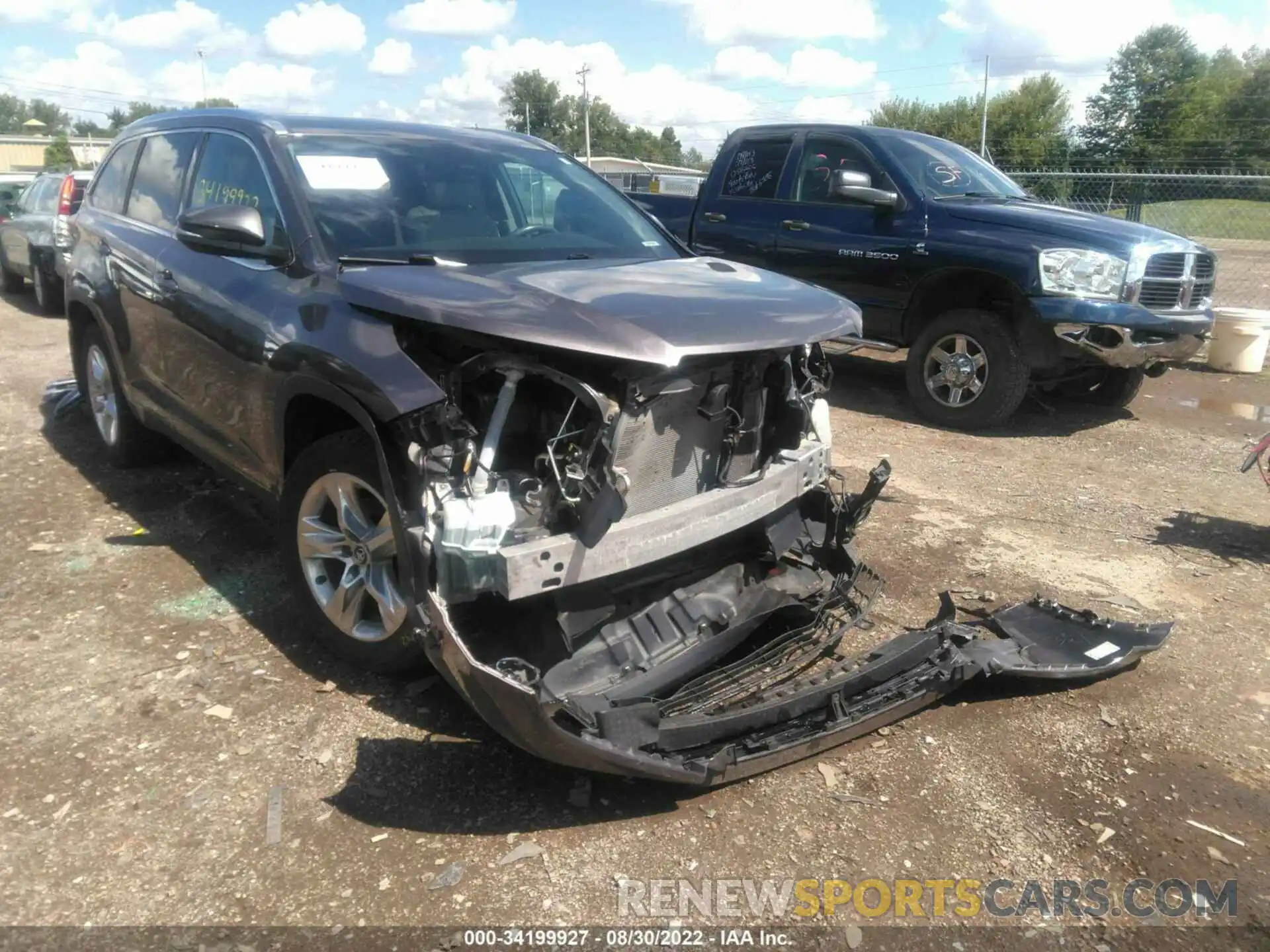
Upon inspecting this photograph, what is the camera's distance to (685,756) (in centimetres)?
278

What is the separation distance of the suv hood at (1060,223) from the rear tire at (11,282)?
12710mm

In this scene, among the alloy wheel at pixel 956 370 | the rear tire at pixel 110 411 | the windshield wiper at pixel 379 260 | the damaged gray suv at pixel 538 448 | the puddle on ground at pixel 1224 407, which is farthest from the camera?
the puddle on ground at pixel 1224 407

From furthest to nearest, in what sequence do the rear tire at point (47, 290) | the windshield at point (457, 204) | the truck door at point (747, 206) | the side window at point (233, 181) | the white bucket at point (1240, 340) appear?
the rear tire at point (47, 290) → the white bucket at point (1240, 340) → the truck door at point (747, 206) → the side window at point (233, 181) → the windshield at point (457, 204)

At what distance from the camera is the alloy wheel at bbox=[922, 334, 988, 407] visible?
7125mm

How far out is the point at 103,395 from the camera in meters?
5.74

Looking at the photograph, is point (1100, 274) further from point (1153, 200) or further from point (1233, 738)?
point (1153, 200)

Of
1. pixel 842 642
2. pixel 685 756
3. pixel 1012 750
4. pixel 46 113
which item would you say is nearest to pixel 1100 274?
pixel 842 642

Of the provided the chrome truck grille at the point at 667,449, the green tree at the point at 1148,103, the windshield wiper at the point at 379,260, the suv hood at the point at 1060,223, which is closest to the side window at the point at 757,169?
the suv hood at the point at 1060,223

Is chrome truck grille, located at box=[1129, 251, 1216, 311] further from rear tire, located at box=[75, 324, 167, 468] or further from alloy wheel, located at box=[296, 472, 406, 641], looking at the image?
rear tire, located at box=[75, 324, 167, 468]

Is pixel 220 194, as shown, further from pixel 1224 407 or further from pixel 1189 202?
pixel 1189 202

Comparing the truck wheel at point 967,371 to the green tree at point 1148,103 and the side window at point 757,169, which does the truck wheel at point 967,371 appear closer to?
the side window at point 757,169

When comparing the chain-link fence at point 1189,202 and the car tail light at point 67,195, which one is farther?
the chain-link fence at point 1189,202

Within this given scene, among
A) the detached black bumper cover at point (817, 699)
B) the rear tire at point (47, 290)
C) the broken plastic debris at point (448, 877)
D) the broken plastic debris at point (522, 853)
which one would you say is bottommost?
the broken plastic debris at point (522, 853)

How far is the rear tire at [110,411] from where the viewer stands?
5.40 metres
